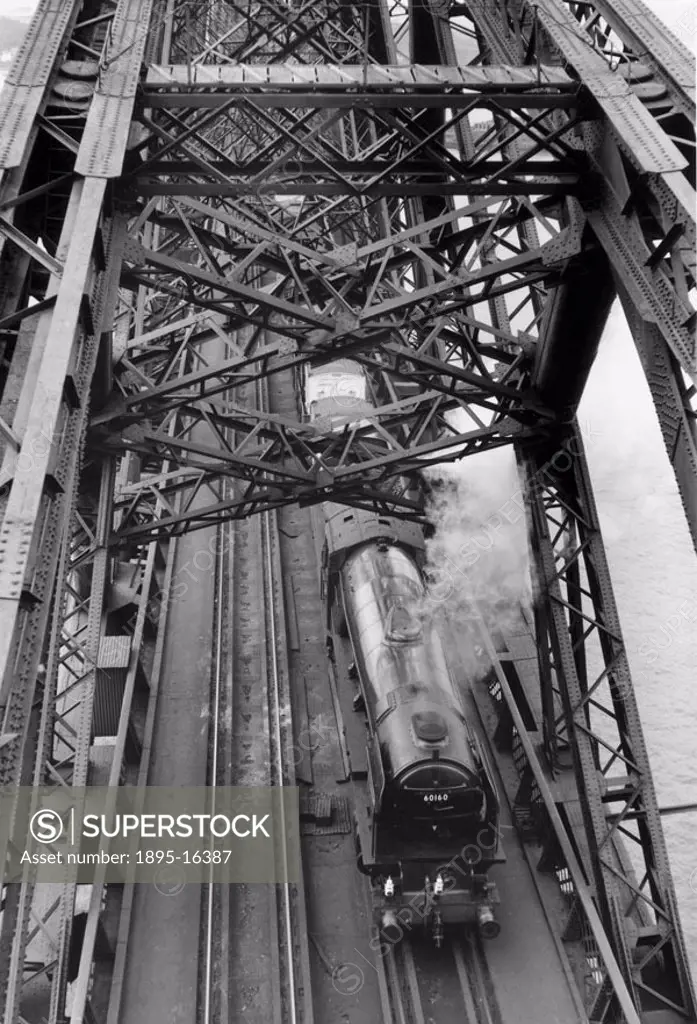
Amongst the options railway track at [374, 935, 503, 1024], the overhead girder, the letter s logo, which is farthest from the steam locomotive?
the overhead girder

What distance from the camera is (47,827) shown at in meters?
7.90

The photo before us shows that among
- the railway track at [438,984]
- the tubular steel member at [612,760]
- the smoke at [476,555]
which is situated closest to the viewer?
the tubular steel member at [612,760]

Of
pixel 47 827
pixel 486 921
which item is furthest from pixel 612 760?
pixel 47 827

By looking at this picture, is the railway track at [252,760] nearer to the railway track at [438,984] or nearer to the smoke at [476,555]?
the railway track at [438,984]

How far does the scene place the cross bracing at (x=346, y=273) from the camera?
5488 mm

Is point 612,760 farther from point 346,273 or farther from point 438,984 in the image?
point 346,273

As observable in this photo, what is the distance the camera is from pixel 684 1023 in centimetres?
901

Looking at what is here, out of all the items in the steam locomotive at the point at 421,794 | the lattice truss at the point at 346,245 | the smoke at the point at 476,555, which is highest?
the smoke at the point at 476,555

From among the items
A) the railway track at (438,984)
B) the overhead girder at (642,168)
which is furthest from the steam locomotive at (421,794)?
the overhead girder at (642,168)

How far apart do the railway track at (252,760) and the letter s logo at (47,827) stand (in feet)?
10.9

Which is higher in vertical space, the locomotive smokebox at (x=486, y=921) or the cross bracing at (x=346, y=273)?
the cross bracing at (x=346, y=273)

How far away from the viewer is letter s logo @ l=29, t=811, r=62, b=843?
7594 mm

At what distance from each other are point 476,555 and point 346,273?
9843 millimetres

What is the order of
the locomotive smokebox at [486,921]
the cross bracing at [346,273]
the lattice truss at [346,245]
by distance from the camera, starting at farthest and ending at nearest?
the locomotive smokebox at [486,921] < the lattice truss at [346,245] < the cross bracing at [346,273]
